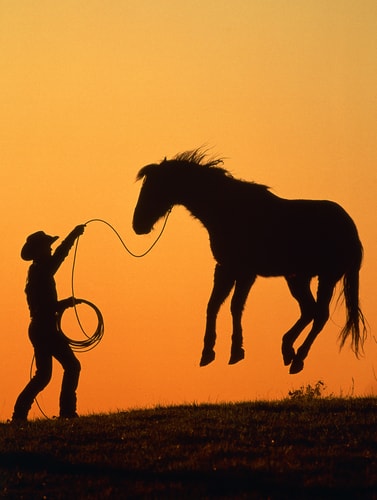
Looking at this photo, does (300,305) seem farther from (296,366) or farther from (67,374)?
(67,374)

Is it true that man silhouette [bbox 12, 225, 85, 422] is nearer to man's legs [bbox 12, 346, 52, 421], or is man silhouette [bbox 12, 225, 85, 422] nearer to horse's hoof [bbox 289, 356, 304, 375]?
man's legs [bbox 12, 346, 52, 421]

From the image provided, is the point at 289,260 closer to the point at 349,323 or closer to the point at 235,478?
the point at 349,323

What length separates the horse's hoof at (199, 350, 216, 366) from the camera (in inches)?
640

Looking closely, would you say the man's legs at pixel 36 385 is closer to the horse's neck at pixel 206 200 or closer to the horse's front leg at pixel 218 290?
the horse's front leg at pixel 218 290

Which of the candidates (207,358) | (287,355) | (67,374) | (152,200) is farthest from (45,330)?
(287,355)

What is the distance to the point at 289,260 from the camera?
17.5 m

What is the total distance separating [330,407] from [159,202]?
3.85 m

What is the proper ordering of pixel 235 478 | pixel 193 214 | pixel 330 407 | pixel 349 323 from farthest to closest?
pixel 349 323
pixel 193 214
pixel 330 407
pixel 235 478

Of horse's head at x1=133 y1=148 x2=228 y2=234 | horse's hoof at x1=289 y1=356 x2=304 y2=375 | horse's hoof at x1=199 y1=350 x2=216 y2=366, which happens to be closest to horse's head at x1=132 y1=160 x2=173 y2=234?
horse's head at x1=133 y1=148 x2=228 y2=234

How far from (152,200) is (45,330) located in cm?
252

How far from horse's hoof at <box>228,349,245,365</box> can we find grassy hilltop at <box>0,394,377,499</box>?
80 cm

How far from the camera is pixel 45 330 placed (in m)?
16.1

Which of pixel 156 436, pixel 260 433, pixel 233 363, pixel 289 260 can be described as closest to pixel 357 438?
pixel 260 433

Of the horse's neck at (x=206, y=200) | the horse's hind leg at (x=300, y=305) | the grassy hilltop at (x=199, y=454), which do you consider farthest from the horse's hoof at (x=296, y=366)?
the horse's neck at (x=206, y=200)
